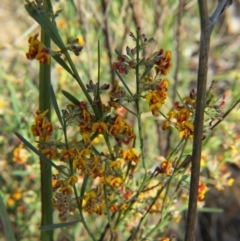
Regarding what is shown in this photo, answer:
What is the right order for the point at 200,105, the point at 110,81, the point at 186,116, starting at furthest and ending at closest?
the point at 110,81, the point at 186,116, the point at 200,105

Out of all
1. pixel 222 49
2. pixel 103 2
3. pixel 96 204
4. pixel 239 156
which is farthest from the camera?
pixel 222 49

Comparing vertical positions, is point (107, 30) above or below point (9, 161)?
above

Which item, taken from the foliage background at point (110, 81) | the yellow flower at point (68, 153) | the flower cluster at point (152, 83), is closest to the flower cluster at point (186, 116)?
the flower cluster at point (152, 83)

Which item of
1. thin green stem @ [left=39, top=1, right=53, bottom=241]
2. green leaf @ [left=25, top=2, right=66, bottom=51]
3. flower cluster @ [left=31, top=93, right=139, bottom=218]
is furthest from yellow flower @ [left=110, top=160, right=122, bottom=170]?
green leaf @ [left=25, top=2, right=66, bottom=51]

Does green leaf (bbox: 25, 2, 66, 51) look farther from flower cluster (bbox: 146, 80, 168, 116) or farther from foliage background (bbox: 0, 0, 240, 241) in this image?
foliage background (bbox: 0, 0, 240, 241)

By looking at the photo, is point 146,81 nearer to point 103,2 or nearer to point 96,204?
point 96,204

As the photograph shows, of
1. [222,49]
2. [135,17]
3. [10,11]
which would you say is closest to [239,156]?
[135,17]

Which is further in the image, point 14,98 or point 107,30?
point 107,30

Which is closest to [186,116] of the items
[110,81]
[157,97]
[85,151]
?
[157,97]

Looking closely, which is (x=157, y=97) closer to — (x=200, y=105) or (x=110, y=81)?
(x=200, y=105)
